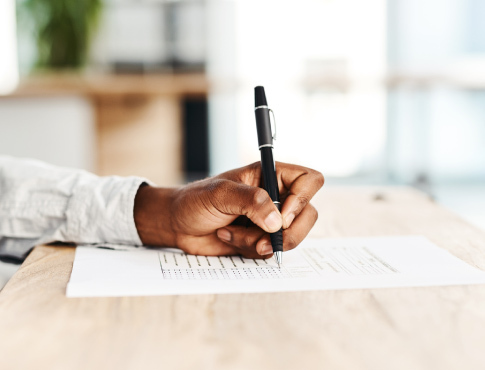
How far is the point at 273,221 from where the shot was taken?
22.2 inches

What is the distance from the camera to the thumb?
1.85ft

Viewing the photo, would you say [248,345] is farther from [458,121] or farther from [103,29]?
[458,121]

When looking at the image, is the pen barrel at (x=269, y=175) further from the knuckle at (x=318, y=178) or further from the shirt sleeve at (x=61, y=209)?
the shirt sleeve at (x=61, y=209)

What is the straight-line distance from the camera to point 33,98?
2652 mm

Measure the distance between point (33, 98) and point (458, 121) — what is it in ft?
9.73

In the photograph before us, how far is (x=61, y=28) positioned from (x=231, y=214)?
125 inches

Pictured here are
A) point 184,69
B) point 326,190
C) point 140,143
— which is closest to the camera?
point 326,190

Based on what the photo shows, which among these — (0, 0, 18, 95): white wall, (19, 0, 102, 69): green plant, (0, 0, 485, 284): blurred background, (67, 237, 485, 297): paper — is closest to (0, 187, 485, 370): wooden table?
(67, 237, 485, 297): paper

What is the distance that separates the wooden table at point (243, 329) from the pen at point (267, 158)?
0.36 feet

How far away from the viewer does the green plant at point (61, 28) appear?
3.41 meters

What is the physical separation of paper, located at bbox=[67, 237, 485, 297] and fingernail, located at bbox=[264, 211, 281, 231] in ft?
0.14

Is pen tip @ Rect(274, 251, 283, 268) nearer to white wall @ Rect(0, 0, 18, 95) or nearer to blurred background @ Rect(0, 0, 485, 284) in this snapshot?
blurred background @ Rect(0, 0, 485, 284)

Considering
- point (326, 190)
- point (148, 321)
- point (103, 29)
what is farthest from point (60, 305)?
point (103, 29)

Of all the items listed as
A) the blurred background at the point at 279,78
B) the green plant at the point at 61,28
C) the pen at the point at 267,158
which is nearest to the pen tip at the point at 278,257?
the pen at the point at 267,158
